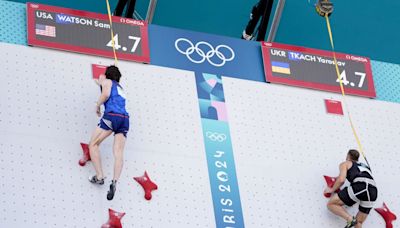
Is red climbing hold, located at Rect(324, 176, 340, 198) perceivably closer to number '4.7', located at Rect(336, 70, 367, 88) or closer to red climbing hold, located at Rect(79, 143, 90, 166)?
number '4.7', located at Rect(336, 70, 367, 88)

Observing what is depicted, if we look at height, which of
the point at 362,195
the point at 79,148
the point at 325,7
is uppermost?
the point at 325,7

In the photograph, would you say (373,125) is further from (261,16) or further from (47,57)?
(47,57)

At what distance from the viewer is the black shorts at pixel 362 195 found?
30.1ft

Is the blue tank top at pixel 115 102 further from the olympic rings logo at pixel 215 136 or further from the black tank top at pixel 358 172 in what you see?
the black tank top at pixel 358 172

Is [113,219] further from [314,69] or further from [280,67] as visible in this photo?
[314,69]

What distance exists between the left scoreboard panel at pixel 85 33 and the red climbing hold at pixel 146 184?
1265 millimetres

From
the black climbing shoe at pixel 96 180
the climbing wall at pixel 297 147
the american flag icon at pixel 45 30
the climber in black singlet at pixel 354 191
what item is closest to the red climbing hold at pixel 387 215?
the climbing wall at pixel 297 147

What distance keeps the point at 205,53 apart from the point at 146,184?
1721 mm

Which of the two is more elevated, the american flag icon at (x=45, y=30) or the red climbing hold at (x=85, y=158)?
the american flag icon at (x=45, y=30)

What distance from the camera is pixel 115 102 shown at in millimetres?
8891

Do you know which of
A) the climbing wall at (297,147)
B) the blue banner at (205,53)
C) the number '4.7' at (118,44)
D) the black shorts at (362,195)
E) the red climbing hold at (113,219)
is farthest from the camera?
the blue banner at (205,53)

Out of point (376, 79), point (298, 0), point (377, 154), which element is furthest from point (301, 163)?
point (298, 0)

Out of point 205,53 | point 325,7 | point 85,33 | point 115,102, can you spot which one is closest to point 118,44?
point 85,33

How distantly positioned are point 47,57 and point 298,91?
7.81ft
